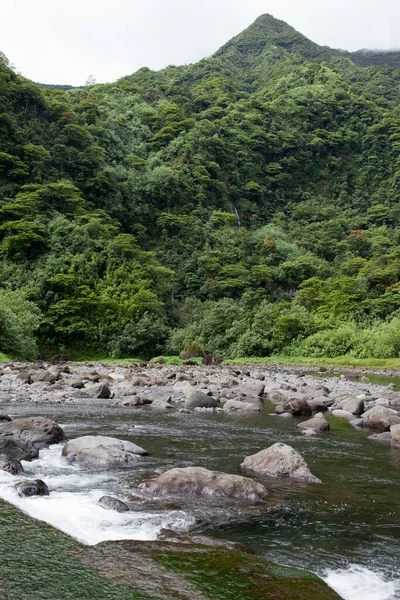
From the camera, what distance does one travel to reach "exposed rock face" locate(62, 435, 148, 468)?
8273mm

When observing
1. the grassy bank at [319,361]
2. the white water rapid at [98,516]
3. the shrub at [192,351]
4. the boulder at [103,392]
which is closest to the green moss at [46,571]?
the white water rapid at [98,516]

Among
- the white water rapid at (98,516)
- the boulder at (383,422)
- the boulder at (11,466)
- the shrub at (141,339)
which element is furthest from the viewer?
the shrub at (141,339)

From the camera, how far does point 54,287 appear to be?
156 ft

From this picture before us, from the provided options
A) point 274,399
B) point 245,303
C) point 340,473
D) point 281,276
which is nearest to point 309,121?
point 281,276

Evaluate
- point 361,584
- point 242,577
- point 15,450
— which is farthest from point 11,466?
point 361,584

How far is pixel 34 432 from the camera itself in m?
9.49

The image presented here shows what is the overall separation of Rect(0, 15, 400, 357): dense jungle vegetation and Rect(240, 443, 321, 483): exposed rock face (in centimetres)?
2708

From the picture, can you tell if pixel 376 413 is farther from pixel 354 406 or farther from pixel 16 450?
pixel 16 450

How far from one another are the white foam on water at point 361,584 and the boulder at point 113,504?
245 cm

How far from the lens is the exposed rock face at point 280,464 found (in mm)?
7914

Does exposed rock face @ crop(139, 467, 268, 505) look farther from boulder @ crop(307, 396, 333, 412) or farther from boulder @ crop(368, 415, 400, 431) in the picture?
boulder @ crop(307, 396, 333, 412)

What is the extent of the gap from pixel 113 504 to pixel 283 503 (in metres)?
2.20

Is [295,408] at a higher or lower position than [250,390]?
higher

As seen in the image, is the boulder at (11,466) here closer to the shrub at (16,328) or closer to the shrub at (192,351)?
the shrub at (16,328)
